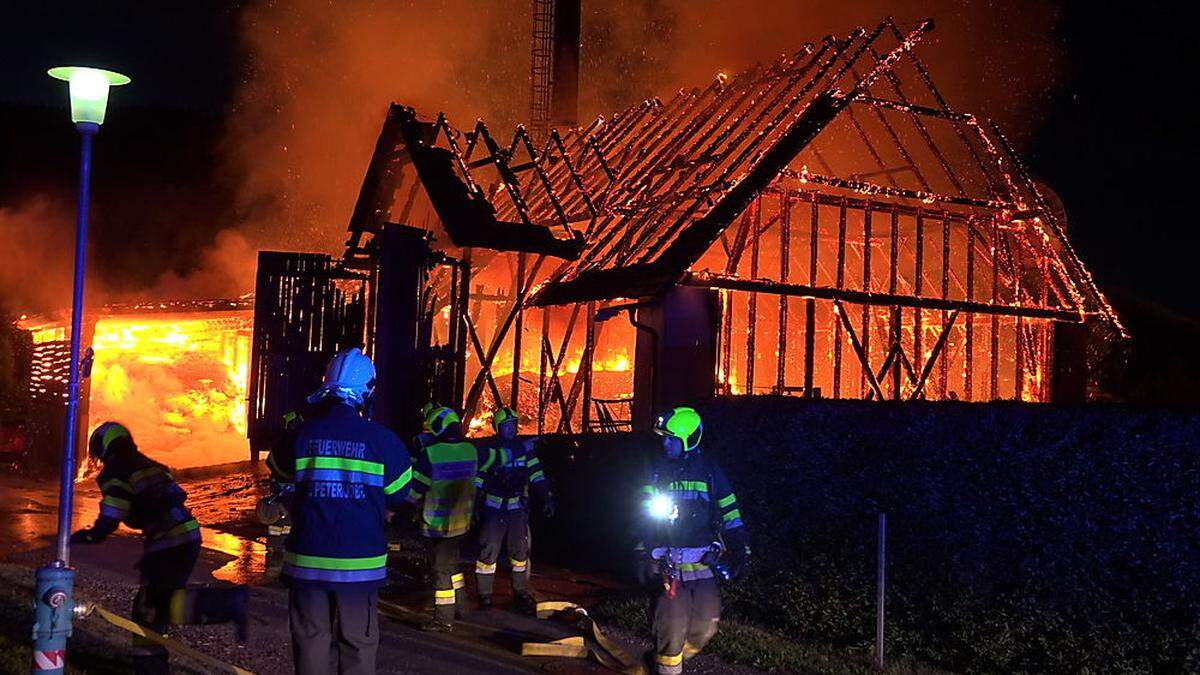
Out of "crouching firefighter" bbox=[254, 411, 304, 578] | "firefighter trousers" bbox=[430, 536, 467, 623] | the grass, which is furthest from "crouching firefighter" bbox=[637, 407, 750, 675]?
"firefighter trousers" bbox=[430, 536, 467, 623]

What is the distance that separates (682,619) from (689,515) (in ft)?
1.97

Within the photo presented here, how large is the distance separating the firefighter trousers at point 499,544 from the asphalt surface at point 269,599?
265 millimetres

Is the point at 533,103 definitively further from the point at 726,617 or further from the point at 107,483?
the point at 107,483

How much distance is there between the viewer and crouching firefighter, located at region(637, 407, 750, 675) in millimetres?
6332

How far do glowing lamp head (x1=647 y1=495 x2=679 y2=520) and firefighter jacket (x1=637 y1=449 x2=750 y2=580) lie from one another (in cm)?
1

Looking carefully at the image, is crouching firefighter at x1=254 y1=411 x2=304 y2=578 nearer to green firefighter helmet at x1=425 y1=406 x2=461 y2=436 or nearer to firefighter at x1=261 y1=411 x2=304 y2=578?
firefighter at x1=261 y1=411 x2=304 y2=578

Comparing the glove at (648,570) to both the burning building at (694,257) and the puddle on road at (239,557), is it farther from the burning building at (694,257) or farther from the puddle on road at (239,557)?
the burning building at (694,257)

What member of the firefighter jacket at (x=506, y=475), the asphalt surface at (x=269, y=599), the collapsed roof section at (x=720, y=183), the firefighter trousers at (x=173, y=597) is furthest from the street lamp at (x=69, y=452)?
the collapsed roof section at (x=720, y=183)

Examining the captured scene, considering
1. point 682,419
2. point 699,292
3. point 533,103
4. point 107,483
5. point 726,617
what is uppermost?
point 533,103

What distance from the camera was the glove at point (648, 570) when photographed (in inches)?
249

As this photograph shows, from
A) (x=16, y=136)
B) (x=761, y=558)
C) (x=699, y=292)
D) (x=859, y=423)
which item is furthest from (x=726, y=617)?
(x=16, y=136)

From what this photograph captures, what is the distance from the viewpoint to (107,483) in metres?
6.42

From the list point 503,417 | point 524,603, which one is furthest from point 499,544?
point 503,417

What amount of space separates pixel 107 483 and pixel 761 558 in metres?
5.23
